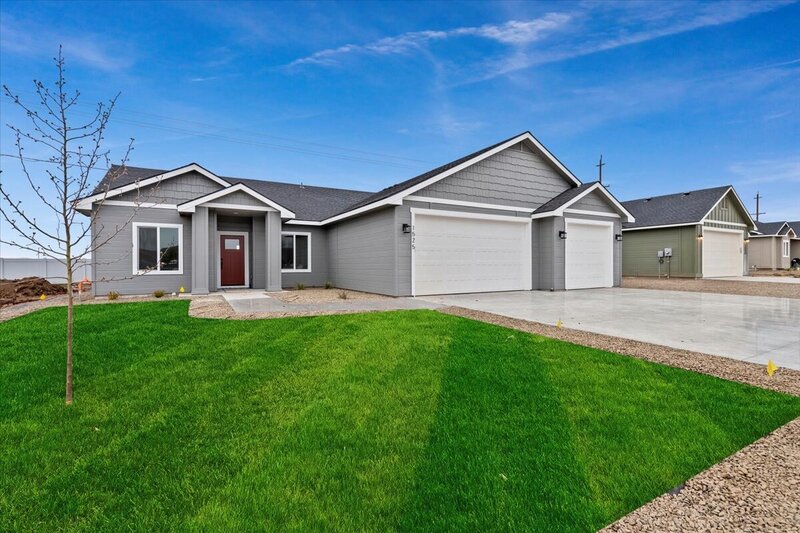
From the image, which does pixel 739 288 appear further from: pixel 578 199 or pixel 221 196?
pixel 221 196

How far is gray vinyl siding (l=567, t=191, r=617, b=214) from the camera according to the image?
14.8 m

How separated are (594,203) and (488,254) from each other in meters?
5.34

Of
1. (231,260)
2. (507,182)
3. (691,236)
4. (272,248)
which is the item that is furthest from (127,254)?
(691,236)

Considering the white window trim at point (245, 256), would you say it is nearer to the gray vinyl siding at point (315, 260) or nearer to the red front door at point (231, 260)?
the red front door at point (231, 260)

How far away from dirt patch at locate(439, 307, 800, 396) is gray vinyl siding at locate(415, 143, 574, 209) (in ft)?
22.8

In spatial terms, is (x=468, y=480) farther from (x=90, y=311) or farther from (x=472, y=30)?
(x=472, y=30)

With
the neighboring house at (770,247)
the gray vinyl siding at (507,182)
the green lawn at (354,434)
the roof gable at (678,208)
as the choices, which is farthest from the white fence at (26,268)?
the neighboring house at (770,247)

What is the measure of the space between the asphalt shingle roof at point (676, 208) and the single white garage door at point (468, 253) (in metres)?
12.6

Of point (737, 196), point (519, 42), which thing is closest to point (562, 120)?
point (519, 42)

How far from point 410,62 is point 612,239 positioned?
12735mm

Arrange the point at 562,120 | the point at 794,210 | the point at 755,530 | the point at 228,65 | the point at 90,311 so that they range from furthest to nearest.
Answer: the point at 794,210
the point at 562,120
the point at 228,65
the point at 90,311
the point at 755,530

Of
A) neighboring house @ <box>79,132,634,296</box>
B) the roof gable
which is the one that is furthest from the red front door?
the roof gable

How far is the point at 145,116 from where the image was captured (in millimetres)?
23422

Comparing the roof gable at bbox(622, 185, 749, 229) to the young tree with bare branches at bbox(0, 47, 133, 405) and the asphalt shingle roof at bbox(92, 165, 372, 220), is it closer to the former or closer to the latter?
A: the asphalt shingle roof at bbox(92, 165, 372, 220)
